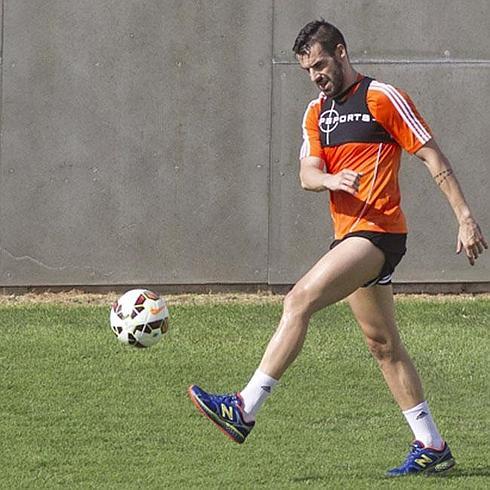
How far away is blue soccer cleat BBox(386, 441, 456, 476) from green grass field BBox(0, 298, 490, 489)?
0.08 m

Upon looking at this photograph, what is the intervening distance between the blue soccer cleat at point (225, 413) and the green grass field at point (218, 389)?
270mm

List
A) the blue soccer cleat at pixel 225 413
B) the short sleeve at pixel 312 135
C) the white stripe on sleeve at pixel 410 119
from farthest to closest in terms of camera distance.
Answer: the short sleeve at pixel 312 135
the white stripe on sleeve at pixel 410 119
the blue soccer cleat at pixel 225 413

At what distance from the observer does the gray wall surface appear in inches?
487

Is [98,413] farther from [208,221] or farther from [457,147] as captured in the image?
[457,147]

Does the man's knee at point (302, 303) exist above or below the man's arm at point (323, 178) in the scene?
below

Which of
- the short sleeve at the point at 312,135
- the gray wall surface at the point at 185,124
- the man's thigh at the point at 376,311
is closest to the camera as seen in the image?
the man's thigh at the point at 376,311

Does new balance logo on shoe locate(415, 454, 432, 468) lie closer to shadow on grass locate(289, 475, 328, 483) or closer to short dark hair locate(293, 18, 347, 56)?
shadow on grass locate(289, 475, 328, 483)

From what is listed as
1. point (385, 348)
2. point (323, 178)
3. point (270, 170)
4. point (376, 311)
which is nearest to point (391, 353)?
point (385, 348)

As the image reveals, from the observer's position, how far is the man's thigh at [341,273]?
718 cm

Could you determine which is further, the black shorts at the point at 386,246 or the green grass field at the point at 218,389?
the green grass field at the point at 218,389

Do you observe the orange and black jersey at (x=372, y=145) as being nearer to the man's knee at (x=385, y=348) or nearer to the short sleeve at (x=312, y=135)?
the short sleeve at (x=312, y=135)

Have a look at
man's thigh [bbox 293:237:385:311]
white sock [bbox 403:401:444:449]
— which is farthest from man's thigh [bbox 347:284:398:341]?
white sock [bbox 403:401:444:449]

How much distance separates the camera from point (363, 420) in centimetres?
873

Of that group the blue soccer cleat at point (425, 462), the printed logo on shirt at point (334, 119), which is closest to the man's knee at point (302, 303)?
the printed logo on shirt at point (334, 119)
